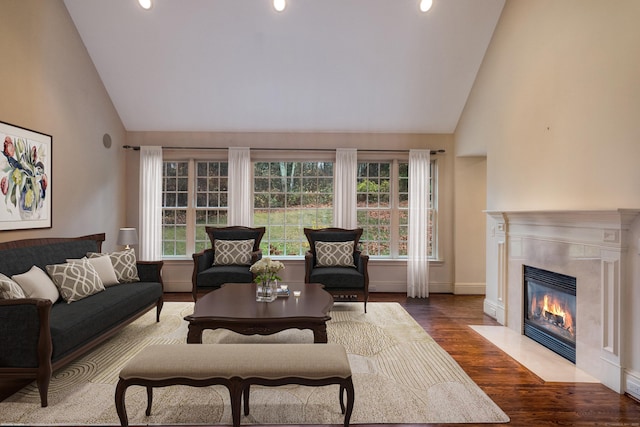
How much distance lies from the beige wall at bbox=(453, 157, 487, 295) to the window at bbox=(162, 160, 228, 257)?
385 cm

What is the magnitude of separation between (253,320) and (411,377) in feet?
4.34

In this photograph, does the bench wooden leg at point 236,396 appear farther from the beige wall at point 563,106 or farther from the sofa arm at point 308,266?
the beige wall at point 563,106

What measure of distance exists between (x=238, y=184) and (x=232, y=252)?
3.92ft

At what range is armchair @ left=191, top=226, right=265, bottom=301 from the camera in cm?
472

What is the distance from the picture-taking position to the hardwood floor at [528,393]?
2.35 m

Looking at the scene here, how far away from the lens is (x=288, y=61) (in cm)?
497

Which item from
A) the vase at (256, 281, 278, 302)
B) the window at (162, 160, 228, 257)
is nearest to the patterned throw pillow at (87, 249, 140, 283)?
the vase at (256, 281, 278, 302)

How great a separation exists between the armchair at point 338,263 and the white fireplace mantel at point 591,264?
1799 millimetres

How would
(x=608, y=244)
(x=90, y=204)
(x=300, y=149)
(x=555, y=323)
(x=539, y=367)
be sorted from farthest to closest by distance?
(x=300, y=149) → (x=90, y=204) → (x=555, y=323) → (x=539, y=367) → (x=608, y=244)

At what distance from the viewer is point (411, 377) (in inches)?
114

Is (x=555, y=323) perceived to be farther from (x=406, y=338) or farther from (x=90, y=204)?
(x=90, y=204)

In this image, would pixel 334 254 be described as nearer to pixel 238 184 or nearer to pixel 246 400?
pixel 238 184

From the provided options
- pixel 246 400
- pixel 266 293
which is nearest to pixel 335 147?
pixel 266 293

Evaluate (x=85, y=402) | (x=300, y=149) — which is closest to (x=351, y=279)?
(x=300, y=149)
